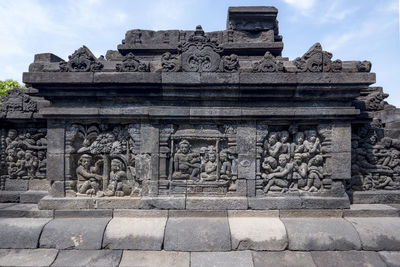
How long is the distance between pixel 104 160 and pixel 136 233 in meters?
1.22

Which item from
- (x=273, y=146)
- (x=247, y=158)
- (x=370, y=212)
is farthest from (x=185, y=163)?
(x=370, y=212)

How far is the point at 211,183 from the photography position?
3.56 metres

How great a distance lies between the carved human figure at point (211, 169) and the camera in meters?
3.55

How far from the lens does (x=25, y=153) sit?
3.97m

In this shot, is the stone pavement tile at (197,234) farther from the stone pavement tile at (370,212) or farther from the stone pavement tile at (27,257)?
the stone pavement tile at (370,212)

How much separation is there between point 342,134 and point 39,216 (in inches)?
186

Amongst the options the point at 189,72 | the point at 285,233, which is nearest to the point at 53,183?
the point at 189,72

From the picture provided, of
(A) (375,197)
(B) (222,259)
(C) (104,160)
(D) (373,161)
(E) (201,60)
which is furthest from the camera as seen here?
(D) (373,161)

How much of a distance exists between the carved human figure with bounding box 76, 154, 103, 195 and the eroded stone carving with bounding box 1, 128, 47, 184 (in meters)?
0.86

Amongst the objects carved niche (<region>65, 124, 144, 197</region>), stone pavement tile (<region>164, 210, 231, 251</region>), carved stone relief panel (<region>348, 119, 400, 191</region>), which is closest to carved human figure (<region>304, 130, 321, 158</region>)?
carved stone relief panel (<region>348, 119, 400, 191</region>)

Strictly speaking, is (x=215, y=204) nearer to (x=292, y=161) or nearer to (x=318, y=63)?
(x=292, y=161)

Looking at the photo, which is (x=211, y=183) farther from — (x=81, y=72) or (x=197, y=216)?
(x=81, y=72)

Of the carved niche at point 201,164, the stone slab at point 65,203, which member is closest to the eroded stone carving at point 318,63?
the carved niche at point 201,164

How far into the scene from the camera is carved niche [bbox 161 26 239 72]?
3381mm
